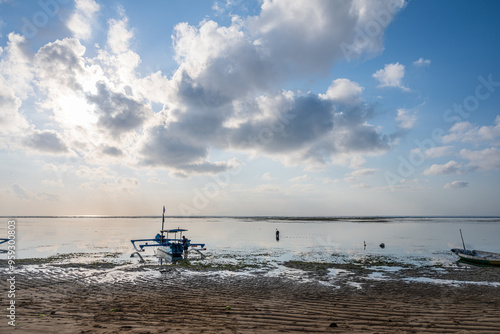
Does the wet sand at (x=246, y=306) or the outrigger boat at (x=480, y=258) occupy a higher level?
the wet sand at (x=246, y=306)

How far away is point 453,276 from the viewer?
72.7ft

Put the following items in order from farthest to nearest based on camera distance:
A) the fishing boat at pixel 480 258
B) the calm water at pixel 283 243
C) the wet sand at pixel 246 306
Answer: the calm water at pixel 283 243 → the fishing boat at pixel 480 258 → the wet sand at pixel 246 306

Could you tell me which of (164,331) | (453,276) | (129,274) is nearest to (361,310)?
(164,331)

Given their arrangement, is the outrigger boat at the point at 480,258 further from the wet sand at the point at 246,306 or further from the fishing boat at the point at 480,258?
the wet sand at the point at 246,306

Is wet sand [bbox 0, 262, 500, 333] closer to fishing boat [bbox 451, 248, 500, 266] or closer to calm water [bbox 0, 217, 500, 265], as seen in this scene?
fishing boat [bbox 451, 248, 500, 266]

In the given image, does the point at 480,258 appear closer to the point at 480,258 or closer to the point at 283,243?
the point at 480,258

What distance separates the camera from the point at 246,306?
501 inches

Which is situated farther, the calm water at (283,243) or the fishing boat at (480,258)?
the calm water at (283,243)

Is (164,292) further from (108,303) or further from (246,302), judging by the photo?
(246,302)

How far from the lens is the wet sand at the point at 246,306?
32.4ft

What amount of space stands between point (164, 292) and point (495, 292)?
1974cm

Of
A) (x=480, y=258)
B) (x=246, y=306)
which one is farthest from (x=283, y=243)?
(x=246, y=306)

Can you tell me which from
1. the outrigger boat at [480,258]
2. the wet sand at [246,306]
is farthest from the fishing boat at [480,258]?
the wet sand at [246,306]

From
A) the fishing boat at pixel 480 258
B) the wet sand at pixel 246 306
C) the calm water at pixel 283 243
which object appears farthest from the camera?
the calm water at pixel 283 243
